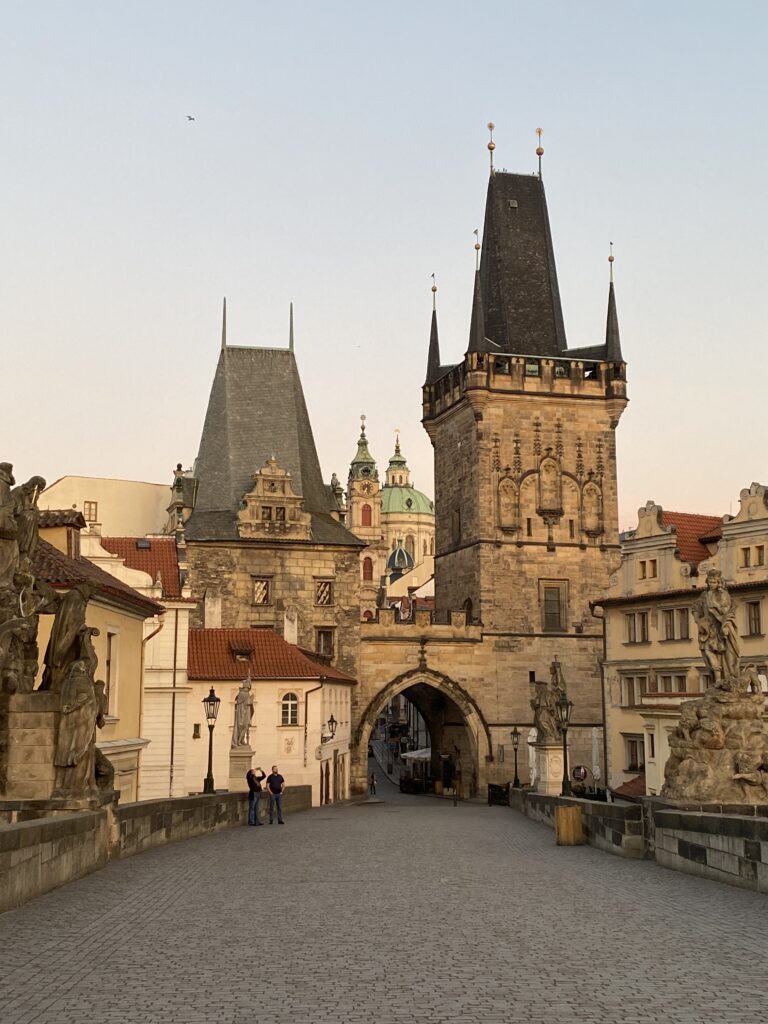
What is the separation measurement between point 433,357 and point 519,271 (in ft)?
20.0

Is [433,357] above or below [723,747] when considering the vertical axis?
above

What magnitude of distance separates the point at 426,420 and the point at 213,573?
51.5 feet

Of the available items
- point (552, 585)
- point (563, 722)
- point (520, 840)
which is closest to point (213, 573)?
point (552, 585)

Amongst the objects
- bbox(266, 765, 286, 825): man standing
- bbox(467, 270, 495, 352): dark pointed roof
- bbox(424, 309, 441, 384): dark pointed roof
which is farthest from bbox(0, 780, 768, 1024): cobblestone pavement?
bbox(424, 309, 441, 384): dark pointed roof

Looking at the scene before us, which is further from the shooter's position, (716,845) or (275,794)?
(275,794)

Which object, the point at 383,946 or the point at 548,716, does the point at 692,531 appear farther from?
the point at 383,946

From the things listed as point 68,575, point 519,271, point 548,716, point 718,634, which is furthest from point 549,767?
point 519,271

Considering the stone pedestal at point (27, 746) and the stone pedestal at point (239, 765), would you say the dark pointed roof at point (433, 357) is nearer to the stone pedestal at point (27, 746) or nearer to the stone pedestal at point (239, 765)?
the stone pedestal at point (239, 765)

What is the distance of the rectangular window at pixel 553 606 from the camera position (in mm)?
55125

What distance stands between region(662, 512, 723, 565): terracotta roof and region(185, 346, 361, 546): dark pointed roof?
1388 cm

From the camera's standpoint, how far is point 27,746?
42.8 feet

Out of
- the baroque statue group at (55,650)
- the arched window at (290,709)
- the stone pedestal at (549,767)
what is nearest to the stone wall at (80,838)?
the baroque statue group at (55,650)

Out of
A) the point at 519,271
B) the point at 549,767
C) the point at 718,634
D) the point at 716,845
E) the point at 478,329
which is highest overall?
the point at 519,271

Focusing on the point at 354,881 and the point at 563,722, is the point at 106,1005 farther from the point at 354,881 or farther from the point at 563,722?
the point at 563,722
